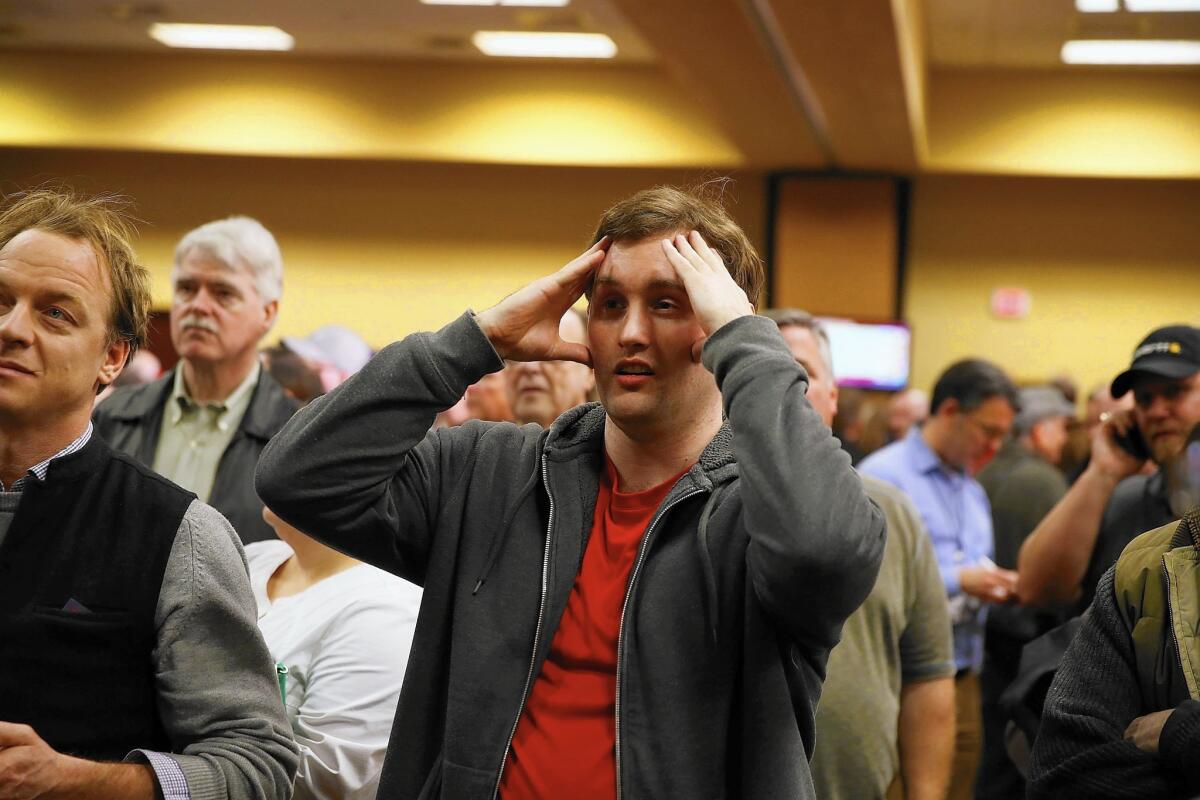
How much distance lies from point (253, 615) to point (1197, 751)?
122 cm

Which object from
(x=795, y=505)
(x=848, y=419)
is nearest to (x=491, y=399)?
(x=848, y=419)

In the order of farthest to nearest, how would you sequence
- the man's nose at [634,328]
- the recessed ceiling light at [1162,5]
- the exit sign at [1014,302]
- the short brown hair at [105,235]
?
the exit sign at [1014,302] < the recessed ceiling light at [1162,5] < the short brown hair at [105,235] < the man's nose at [634,328]

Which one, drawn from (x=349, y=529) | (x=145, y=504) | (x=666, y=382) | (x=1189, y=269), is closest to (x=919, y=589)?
(x=666, y=382)

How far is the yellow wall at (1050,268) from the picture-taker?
10.5m

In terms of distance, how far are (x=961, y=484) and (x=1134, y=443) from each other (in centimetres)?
134

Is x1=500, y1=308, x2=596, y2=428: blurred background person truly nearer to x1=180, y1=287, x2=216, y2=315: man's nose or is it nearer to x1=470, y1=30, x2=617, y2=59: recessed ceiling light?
x1=180, y1=287, x2=216, y2=315: man's nose

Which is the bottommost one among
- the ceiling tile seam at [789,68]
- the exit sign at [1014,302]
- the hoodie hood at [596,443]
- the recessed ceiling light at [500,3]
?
the hoodie hood at [596,443]

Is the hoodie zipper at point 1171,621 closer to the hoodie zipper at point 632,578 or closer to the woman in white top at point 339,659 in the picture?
the hoodie zipper at point 632,578

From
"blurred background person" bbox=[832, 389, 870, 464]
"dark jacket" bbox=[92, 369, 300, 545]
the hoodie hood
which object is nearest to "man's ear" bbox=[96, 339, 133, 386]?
the hoodie hood

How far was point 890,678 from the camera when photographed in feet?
9.35

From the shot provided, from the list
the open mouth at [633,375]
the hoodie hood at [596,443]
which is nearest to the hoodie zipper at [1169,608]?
the hoodie hood at [596,443]

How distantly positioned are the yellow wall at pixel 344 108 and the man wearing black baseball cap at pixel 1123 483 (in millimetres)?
7271

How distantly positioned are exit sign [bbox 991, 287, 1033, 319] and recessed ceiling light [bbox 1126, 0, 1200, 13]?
272 cm

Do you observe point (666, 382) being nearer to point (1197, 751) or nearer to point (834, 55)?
point (1197, 751)
